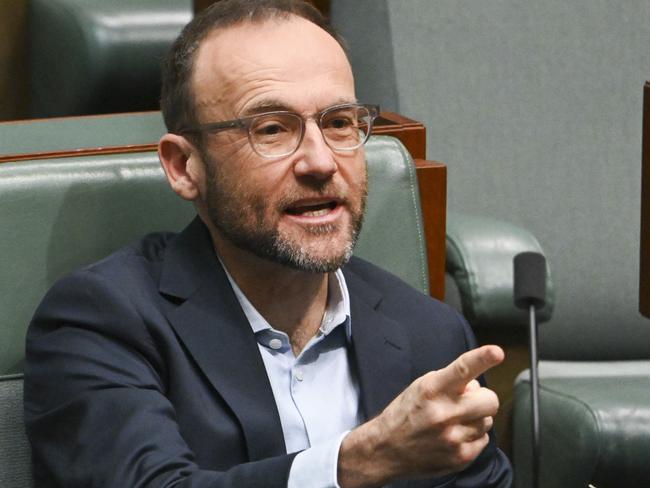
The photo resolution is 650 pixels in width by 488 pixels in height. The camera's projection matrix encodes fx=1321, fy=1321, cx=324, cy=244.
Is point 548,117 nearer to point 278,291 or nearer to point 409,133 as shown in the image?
point 409,133

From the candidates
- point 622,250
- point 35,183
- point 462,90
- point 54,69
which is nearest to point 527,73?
point 462,90

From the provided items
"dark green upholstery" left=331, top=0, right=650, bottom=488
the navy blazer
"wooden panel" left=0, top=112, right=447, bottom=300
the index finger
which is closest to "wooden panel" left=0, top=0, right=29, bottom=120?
"dark green upholstery" left=331, top=0, right=650, bottom=488

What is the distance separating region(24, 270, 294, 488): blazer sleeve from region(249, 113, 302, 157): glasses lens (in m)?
0.13

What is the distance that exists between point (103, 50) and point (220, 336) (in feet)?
2.70

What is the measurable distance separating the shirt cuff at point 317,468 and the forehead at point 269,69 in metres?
0.25

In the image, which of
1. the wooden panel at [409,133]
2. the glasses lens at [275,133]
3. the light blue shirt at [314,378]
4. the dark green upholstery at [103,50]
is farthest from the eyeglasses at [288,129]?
the dark green upholstery at [103,50]

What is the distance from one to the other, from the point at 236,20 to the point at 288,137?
0.10 m

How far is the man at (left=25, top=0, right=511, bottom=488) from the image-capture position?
0.81 meters

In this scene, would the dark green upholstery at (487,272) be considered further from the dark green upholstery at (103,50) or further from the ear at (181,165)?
the dark green upholstery at (103,50)

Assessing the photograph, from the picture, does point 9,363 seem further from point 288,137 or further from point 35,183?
point 288,137

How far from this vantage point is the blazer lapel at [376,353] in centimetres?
90

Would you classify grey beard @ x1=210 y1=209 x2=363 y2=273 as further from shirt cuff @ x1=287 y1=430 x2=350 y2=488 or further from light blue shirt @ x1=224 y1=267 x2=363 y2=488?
shirt cuff @ x1=287 y1=430 x2=350 y2=488

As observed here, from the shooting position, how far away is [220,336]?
2.85 ft

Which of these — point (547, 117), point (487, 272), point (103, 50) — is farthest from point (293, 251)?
point (103, 50)
